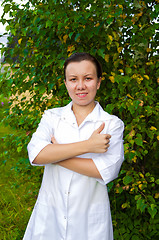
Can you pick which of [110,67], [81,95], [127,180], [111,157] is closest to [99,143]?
[111,157]

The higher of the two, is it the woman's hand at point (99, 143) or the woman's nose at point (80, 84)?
the woman's nose at point (80, 84)

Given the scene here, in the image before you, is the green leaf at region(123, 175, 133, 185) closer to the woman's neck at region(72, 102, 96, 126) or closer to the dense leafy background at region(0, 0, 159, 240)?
the dense leafy background at region(0, 0, 159, 240)

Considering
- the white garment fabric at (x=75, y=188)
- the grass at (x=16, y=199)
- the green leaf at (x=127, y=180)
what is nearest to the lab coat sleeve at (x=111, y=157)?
the white garment fabric at (x=75, y=188)

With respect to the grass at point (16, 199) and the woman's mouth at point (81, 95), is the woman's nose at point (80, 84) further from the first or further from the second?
the grass at point (16, 199)

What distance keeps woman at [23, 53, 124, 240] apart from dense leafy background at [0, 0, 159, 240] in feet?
2.06

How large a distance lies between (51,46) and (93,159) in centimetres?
145

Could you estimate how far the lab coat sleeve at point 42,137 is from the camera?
1.71 meters

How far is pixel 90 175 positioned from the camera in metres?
1.66

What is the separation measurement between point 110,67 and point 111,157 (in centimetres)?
132

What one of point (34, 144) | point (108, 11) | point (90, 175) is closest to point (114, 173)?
point (90, 175)

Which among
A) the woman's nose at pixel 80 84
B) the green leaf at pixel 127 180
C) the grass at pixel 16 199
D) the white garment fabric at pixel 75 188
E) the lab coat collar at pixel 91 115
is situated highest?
the woman's nose at pixel 80 84

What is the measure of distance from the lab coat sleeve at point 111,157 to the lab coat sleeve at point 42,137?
300 mm

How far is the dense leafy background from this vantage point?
2395 millimetres

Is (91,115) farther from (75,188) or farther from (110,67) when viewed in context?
(110,67)
